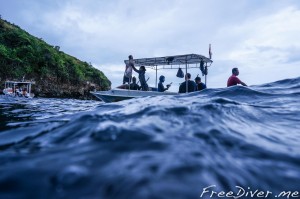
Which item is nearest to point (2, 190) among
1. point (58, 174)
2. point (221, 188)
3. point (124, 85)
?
point (58, 174)

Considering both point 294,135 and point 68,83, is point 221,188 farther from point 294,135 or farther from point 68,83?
point 68,83

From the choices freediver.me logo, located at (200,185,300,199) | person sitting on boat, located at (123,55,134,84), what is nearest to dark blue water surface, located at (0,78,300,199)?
freediver.me logo, located at (200,185,300,199)

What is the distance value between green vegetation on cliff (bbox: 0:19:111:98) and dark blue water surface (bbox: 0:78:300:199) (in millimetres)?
29635

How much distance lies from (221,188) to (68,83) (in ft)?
118

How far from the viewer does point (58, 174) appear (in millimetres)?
1476

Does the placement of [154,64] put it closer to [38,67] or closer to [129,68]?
[129,68]

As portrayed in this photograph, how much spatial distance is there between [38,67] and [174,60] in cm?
2485

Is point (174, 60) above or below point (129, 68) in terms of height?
above

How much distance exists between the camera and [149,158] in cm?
169

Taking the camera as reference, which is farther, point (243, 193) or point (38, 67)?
point (38, 67)

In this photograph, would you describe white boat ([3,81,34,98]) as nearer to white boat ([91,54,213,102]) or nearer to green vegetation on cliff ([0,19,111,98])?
green vegetation on cliff ([0,19,111,98])

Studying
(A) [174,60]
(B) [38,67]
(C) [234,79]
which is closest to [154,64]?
(A) [174,60]

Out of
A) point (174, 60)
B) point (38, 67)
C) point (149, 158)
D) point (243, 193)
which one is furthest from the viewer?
point (38, 67)

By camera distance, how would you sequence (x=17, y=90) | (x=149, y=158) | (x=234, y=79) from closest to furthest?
(x=149, y=158) → (x=234, y=79) → (x=17, y=90)
